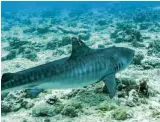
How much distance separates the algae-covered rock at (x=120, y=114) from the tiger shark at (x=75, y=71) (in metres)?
0.49

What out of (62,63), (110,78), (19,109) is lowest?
(19,109)

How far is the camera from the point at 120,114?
6645 millimetres

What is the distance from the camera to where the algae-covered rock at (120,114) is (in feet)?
21.6

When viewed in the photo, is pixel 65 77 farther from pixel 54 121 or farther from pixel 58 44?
pixel 58 44

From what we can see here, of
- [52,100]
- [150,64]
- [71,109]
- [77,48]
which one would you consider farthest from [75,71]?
[150,64]

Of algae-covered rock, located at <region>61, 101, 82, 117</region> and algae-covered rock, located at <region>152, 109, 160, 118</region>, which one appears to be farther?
algae-covered rock, located at <region>61, 101, 82, 117</region>

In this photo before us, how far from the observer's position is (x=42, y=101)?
8.13 m

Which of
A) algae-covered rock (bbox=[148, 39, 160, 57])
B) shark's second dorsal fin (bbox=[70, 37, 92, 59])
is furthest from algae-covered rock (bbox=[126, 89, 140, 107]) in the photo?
algae-covered rock (bbox=[148, 39, 160, 57])

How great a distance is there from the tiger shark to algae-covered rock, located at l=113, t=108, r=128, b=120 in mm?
493

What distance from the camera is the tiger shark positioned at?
575 cm

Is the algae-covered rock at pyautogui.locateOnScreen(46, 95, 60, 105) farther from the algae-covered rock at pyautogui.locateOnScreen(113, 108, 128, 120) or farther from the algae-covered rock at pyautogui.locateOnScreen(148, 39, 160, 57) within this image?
the algae-covered rock at pyautogui.locateOnScreen(148, 39, 160, 57)

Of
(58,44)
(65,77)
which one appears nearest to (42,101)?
(65,77)

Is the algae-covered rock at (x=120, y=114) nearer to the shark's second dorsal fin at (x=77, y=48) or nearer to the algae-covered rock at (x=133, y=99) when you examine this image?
the algae-covered rock at (x=133, y=99)

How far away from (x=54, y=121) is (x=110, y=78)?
1588 mm
